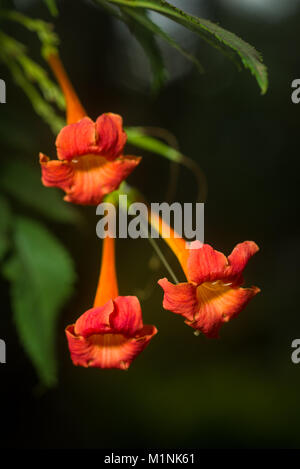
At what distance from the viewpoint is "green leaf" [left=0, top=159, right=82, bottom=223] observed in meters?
0.92

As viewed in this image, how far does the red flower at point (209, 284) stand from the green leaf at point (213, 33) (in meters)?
0.20

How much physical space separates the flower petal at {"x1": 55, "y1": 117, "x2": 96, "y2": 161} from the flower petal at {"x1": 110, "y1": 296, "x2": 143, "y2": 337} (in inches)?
7.5

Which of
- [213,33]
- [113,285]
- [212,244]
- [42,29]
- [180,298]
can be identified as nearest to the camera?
[213,33]

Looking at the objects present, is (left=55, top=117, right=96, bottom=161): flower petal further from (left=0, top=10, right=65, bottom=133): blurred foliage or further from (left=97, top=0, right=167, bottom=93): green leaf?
(left=0, top=10, right=65, bottom=133): blurred foliage

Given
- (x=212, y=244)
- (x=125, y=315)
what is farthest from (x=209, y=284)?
(x=212, y=244)

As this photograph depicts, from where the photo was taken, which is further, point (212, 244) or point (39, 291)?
point (212, 244)

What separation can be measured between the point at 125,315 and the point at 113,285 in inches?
3.9

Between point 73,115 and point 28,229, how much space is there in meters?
0.30

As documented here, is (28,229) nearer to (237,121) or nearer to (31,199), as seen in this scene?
(31,199)

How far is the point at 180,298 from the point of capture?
1.77 feet

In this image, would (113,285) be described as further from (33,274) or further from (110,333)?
(33,274)

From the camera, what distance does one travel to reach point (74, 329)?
0.60 m

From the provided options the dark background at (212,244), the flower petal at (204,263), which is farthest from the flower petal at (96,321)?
the dark background at (212,244)

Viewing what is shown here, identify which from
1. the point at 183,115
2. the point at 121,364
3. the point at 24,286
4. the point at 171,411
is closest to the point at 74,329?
the point at 121,364
